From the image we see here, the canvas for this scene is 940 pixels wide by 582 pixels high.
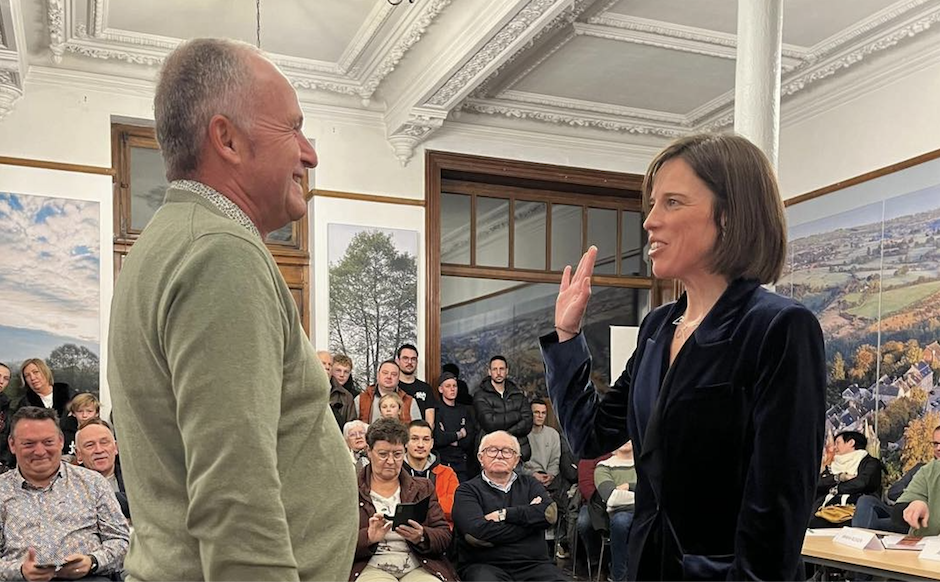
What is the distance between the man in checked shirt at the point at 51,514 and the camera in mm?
3559

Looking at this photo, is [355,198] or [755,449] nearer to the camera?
[755,449]

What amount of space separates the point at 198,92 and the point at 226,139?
7 cm

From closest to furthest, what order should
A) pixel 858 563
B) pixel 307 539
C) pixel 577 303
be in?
pixel 307 539 → pixel 577 303 → pixel 858 563

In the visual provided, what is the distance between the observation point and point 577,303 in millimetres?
1521

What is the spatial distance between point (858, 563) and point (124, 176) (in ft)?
20.5

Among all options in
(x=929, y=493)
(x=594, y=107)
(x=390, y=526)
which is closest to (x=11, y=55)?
(x=390, y=526)

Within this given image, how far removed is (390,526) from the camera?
13.5 ft

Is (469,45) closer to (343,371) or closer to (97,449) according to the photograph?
(343,371)

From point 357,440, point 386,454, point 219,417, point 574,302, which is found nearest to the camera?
point 219,417

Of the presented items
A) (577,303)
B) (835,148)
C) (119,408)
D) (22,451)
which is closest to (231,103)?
(119,408)

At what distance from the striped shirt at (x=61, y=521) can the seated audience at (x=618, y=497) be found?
285 centimetres

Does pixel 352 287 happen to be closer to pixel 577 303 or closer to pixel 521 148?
pixel 521 148

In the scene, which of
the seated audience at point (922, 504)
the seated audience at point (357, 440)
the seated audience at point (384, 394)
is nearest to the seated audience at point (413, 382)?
the seated audience at point (384, 394)

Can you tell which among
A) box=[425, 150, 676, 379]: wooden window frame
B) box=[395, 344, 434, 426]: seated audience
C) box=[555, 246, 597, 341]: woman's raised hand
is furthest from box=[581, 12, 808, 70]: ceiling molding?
box=[555, 246, 597, 341]: woman's raised hand
